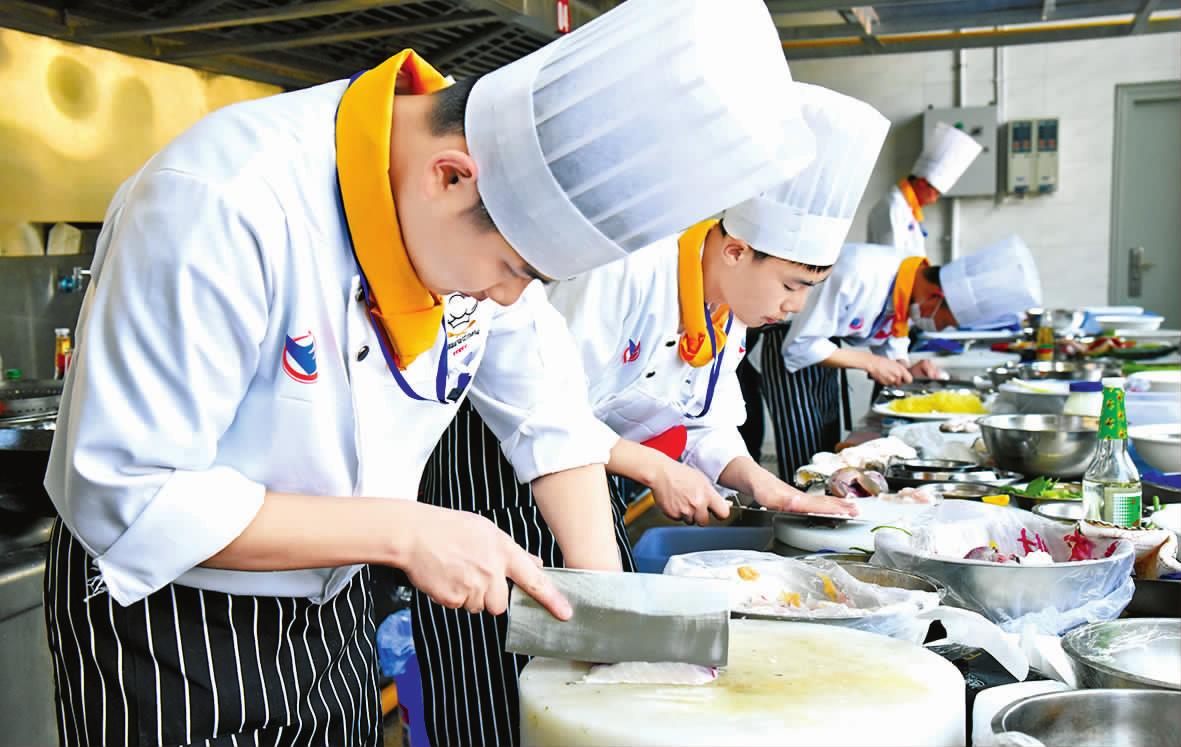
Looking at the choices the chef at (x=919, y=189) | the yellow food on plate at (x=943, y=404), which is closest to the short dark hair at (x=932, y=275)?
the yellow food on plate at (x=943, y=404)

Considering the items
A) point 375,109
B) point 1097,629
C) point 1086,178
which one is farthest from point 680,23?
point 1086,178

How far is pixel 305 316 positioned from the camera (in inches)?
44.5

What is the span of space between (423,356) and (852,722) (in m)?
0.63

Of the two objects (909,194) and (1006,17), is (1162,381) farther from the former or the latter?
(909,194)

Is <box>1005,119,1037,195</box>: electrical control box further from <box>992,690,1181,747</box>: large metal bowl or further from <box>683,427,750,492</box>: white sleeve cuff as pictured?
<box>992,690,1181,747</box>: large metal bowl

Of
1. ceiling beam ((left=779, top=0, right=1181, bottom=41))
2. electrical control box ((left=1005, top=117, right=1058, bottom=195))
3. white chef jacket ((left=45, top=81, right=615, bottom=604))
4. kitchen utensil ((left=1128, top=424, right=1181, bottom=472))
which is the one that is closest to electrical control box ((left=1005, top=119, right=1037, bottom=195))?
electrical control box ((left=1005, top=117, right=1058, bottom=195))

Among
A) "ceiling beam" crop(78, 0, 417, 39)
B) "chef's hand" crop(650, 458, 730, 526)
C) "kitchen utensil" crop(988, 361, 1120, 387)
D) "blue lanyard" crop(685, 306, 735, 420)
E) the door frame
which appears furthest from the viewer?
the door frame

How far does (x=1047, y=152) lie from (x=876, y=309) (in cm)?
387

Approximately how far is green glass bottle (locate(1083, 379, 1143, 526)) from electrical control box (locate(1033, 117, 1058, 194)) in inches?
253

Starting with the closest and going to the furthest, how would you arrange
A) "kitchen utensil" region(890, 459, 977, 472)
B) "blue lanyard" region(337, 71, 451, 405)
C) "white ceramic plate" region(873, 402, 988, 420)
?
"blue lanyard" region(337, 71, 451, 405) → "kitchen utensil" region(890, 459, 977, 472) → "white ceramic plate" region(873, 402, 988, 420)

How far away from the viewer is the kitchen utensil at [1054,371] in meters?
3.73

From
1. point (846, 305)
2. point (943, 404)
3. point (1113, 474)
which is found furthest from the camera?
point (846, 305)

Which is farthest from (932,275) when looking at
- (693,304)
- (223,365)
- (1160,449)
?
(223,365)

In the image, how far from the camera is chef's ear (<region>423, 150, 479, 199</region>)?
41.8 inches
